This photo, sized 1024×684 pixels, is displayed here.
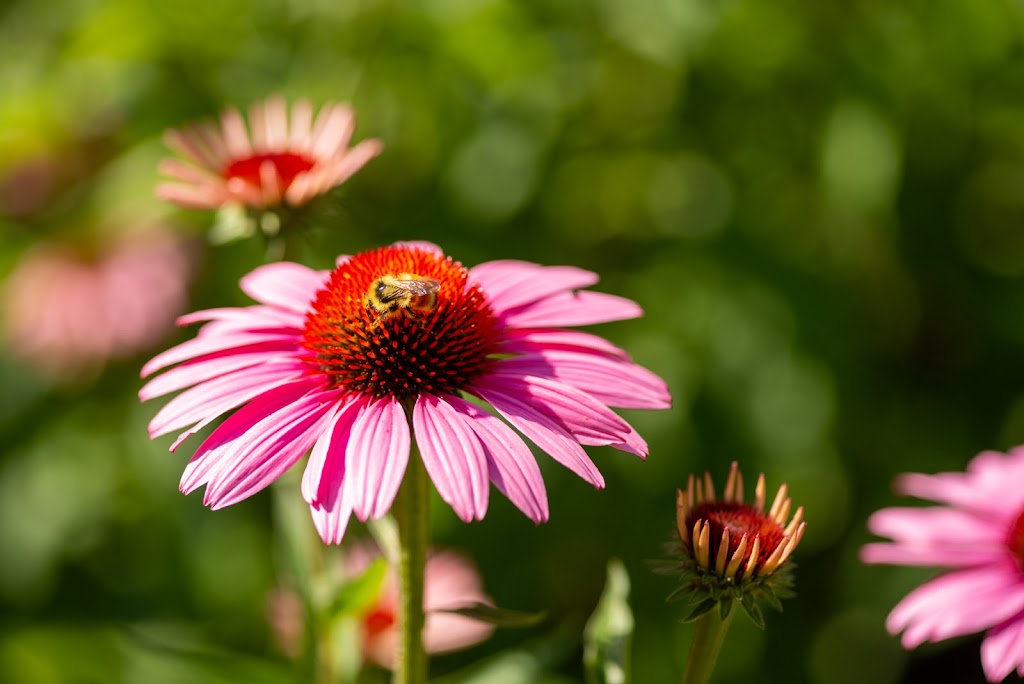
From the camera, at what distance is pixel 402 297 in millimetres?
1174

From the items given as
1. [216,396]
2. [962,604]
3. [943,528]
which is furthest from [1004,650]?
[216,396]

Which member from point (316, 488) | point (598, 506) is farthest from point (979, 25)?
point (316, 488)

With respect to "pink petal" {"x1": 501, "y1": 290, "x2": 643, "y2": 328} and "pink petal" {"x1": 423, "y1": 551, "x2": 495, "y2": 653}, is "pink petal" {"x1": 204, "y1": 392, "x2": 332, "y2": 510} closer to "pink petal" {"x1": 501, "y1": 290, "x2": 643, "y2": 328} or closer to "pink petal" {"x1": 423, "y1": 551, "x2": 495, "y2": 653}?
"pink petal" {"x1": 501, "y1": 290, "x2": 643, "y2": 328}

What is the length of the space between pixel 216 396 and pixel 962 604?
0.91m

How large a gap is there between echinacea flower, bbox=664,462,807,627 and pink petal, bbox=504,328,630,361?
0.24 metres

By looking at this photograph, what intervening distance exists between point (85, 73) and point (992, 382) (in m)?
2.36

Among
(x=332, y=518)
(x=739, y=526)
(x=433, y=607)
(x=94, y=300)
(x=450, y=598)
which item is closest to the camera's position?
(x=332, y=518)

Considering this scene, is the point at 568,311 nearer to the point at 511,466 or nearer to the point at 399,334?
A: the point at 399,334

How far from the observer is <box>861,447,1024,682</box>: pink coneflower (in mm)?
1248

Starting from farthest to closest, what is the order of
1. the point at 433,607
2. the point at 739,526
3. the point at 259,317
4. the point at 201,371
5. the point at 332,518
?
the point at 433,607
the point at 259,317
the point at 201,371
the point at 739,526
the point at 332,518

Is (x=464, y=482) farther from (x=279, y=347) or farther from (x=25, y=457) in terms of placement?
(x=25, y=457)

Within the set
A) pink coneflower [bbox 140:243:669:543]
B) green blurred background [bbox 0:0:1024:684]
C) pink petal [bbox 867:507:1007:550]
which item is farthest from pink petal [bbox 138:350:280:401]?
green blurred background [bbox 0:0:1024:684]

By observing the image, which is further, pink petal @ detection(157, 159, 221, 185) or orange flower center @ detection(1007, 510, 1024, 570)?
pink petal @ detection(157, 159, 221, 185)

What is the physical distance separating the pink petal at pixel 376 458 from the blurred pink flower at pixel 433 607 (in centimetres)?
87
